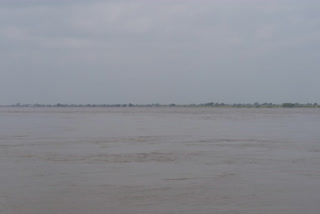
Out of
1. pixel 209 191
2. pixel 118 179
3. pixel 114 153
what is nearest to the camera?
pixel 209 191

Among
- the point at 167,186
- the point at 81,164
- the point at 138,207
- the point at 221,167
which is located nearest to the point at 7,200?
the point at 138,207

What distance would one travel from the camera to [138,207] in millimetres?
8555

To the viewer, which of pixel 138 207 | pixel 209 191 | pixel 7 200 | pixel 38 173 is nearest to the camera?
pixel 138 207

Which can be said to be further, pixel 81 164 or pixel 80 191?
pixel 81 164

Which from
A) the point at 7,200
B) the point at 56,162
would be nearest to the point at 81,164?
the point at 56,162

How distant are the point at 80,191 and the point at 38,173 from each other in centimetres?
294

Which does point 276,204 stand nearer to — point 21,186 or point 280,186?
point 280,186

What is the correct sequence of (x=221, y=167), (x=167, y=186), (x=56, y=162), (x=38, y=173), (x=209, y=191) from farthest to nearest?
1. (x=56, y=162)
2. (x=221, y=167)
3. (x=38, y=173)
4. (x=167, y=186)
5. (x=209, y=191)

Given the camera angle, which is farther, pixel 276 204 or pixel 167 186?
pixel 167 186

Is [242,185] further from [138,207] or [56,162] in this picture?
[56,162]

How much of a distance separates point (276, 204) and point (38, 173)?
6.76m

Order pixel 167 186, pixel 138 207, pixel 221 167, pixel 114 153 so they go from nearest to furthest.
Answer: pixel 138 207 < pixel 167 186 < pixel 221 167 < pixel 114 153

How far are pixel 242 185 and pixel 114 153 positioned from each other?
766 cm

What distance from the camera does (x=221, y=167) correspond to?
45.6 feet
